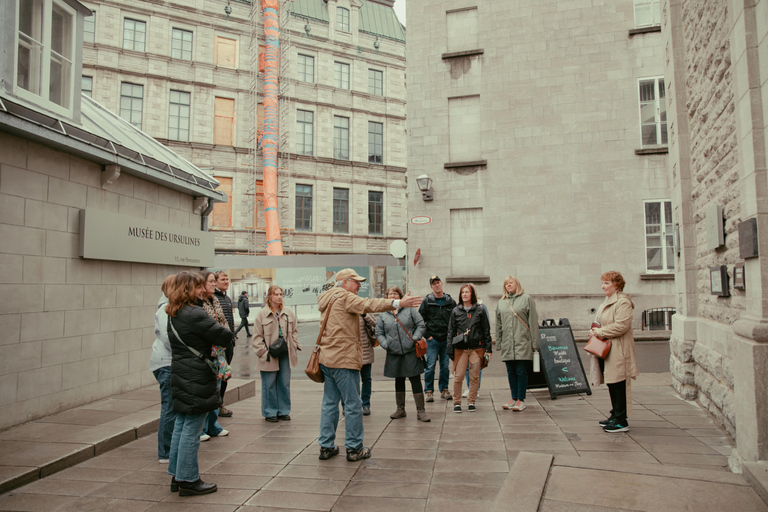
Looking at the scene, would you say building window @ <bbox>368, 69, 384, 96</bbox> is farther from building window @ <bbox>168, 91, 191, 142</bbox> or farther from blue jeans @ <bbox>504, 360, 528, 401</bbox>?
blue jeans @ <bbox>504, 360, 528, 401</bbox>

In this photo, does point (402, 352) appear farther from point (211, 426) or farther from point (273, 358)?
point (211, 426)

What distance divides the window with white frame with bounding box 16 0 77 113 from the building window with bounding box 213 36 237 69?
23029 millimetres

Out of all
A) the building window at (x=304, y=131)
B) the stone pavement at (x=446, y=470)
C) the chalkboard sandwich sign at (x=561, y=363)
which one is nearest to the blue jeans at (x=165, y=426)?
the stone pavement at (x=446, y=470)

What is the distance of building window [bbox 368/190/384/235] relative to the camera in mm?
33062

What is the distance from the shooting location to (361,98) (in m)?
32.8

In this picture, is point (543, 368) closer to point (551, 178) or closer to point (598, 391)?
point (598, 391)

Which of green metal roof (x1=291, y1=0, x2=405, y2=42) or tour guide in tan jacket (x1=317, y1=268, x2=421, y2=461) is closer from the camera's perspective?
tour guide in tan jacket (x1=317, y1=268, x2=421, y2=461)

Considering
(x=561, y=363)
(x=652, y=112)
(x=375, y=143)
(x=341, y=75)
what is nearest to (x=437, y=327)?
(x=561, y=363)

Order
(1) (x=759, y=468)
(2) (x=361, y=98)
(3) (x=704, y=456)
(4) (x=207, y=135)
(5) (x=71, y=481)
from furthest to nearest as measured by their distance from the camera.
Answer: (2) (x=361, y=98)
(4) (x=207, y=135)
(3) (x=704, y=456)
(5) (x=71, y=481)
(1) (x=759, y=468)

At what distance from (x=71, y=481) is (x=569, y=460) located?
4.47 m

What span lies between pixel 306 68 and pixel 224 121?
5.95 metres

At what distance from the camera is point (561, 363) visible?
841 centimetres

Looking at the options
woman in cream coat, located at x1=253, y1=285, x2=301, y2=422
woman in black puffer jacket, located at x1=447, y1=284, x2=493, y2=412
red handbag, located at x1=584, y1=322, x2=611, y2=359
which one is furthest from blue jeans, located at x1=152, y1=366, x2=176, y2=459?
red handbag, located at x1=584, y1=322, x2=611, y2=359

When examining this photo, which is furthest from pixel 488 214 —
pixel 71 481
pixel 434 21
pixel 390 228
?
pixel 390 228
